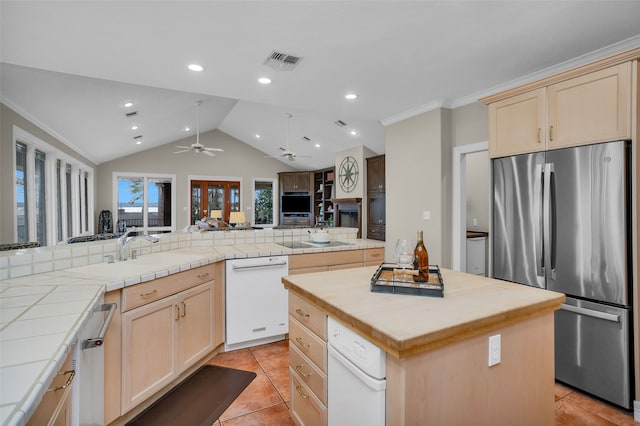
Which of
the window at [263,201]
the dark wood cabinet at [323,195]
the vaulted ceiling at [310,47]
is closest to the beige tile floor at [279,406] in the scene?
the vaulted ceiling at [310,47]

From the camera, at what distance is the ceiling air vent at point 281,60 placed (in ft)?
8.03

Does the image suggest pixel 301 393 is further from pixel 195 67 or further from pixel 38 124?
pixel 38 124

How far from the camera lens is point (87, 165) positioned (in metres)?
6.87

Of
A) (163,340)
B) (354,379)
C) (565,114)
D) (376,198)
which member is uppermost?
(565,114)

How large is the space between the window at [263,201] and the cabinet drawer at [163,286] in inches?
294

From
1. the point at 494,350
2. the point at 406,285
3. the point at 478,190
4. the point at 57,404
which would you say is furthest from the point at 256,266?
the point at 478,190

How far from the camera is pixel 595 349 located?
2045 mm

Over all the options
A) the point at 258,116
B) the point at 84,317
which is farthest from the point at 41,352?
the point at 258,116

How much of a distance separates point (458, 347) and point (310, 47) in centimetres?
217

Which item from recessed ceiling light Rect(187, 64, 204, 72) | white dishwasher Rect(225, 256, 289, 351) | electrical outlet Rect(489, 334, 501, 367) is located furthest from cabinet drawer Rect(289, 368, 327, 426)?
recessed ceiling light Rect(187, 64, 204, 72)

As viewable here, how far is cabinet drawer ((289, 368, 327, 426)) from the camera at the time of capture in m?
1.42

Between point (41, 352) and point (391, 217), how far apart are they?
378cm

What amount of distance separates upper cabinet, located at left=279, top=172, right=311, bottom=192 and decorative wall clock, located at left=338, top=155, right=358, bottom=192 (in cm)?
202

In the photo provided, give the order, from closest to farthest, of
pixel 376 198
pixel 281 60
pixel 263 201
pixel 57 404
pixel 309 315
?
pixel 57 404, pixel 309 315, pixel 281 60, pixel 376 198, pixel 263 201
